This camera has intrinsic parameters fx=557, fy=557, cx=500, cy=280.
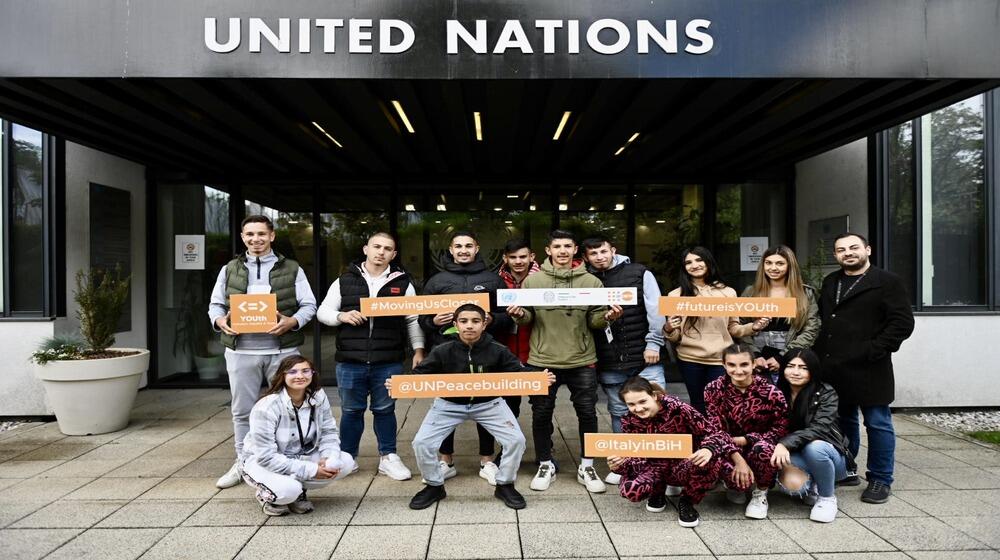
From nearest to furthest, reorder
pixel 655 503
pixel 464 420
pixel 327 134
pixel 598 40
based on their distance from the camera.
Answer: pixel 655 503, pixel 464 420, pixel 598 40, pixel 327 134

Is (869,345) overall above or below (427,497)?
above

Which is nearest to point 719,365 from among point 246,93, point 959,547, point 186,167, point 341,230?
point 959,547

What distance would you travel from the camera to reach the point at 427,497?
12.6 ft

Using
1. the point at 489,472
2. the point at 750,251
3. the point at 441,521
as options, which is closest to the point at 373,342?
the point at 489,472

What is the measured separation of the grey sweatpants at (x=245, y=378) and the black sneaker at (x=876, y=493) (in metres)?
4.31

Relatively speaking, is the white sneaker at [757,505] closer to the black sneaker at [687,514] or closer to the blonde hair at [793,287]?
the black sneaker at [687,514]

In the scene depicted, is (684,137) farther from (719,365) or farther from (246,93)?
(246,93)

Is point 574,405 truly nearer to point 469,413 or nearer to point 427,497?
Result: point 469,413

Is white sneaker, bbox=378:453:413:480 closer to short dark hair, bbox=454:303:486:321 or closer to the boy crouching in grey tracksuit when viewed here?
the boy crouching in grey tracksuit

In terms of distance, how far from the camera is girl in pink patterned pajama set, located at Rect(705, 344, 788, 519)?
3582 millimetres

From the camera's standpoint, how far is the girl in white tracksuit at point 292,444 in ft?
11.7

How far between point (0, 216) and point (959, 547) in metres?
9.11

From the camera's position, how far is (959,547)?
10.6 ft

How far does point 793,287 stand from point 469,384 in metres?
2.52
